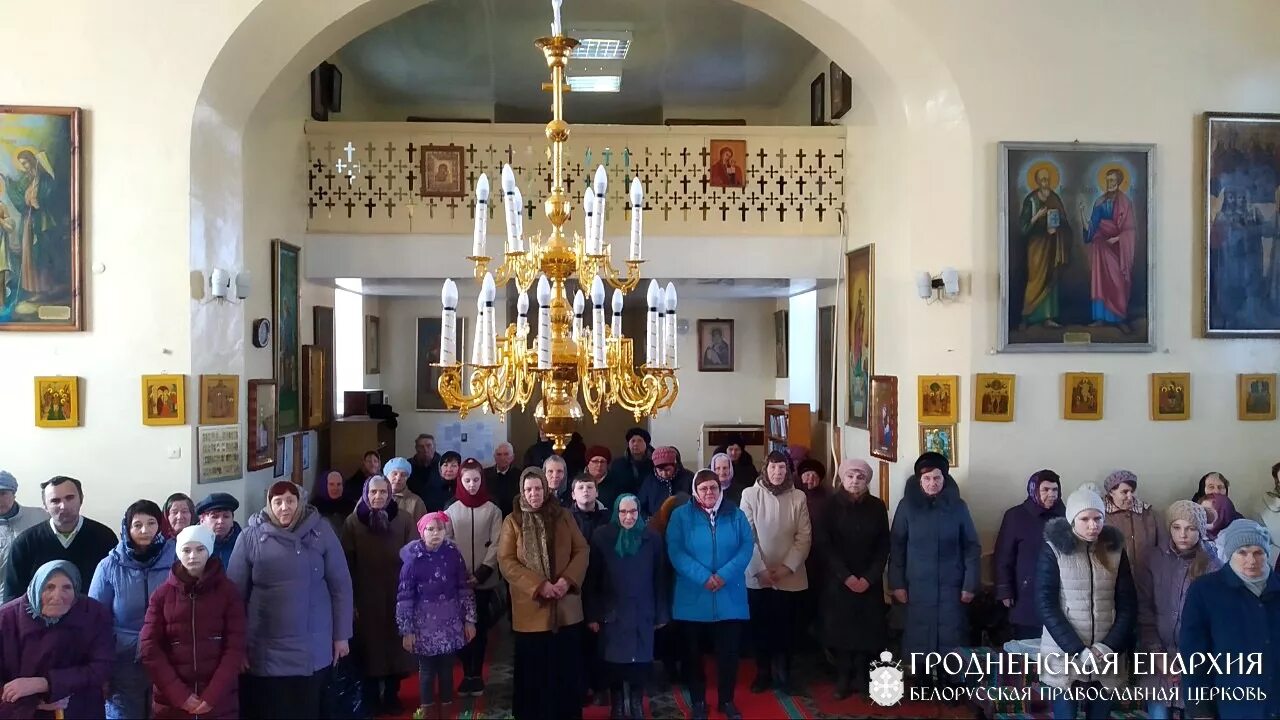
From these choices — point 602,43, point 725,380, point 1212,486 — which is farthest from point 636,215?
point 725,380

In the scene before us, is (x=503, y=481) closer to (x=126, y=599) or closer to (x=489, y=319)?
(x=126, y=599)

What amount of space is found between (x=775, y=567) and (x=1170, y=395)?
296 centimetres

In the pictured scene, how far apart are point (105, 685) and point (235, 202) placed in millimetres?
3417

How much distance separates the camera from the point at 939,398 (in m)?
6.25

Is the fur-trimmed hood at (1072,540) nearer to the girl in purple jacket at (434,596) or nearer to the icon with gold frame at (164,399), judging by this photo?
the girl in purple jacket at (434,596)

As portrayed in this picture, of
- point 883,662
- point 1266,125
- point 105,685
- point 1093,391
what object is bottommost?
point 883,662

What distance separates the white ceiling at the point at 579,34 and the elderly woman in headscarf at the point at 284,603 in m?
5.43

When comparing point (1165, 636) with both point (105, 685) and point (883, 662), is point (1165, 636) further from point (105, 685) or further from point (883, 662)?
point (105, 685)

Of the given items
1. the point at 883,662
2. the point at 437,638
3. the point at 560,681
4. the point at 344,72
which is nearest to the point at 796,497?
the point at 883,662

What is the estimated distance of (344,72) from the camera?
9469mm

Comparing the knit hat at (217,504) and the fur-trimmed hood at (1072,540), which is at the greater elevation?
the knit hat at (217,504)

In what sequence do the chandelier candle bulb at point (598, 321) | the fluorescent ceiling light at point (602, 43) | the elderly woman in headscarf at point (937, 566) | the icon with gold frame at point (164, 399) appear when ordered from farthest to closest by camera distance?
the fluorescent ceiling light at point (602, 43) → the icon with gold frame at point (164, 399) → the elderly woman in headscarf at point (937, 566) → the chandelier candle bulb at point (598, 321)

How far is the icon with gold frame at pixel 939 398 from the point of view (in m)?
6.22

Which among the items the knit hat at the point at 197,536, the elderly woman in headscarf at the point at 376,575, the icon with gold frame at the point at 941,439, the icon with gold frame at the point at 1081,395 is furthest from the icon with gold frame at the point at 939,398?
the knit hat at the point at 197,536
